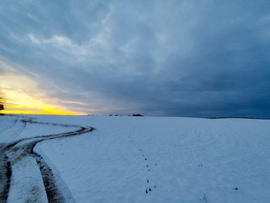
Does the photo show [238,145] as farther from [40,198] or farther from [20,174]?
[20,174]

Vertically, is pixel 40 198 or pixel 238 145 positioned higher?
pixel 238 145

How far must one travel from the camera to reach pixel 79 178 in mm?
8883

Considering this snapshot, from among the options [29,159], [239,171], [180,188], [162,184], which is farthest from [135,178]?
[29,159]

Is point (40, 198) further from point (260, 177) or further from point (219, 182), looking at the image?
point (260, 177)

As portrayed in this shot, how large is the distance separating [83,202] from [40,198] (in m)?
1.86

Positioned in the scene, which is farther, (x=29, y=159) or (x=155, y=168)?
(x=29, y=159)

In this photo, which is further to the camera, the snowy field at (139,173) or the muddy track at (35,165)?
the snowy field at (139,173)

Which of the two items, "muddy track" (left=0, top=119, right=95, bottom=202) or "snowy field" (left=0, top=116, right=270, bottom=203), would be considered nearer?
"muddy track" (left=0, top=119, right=95, bottom=202)

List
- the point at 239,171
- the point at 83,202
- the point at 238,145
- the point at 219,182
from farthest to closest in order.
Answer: the point at 238,145
the point at 239,171
the point at 219,182
the point at 83,202

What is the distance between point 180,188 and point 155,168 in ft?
8.76

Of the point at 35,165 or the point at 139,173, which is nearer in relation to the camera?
the point at 139,173

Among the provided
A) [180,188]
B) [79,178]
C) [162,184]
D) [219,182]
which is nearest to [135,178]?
[162,184]

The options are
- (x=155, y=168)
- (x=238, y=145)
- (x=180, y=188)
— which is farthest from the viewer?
(x=238, y=145)

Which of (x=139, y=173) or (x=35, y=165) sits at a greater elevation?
(x=35, y=165)
